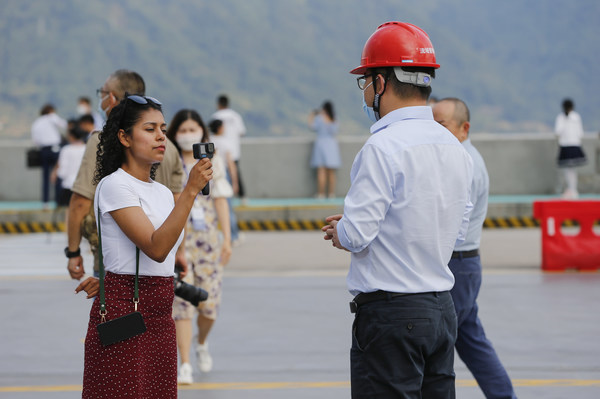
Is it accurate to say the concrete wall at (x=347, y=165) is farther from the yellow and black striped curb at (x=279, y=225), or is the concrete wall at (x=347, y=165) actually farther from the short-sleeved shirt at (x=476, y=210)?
the short-sleeved shirt at (x=476, y=210)

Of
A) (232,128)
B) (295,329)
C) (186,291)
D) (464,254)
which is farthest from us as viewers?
(232,128)

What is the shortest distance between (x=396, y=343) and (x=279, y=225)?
40.1 feet

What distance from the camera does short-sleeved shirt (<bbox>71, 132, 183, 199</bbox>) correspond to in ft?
16.4

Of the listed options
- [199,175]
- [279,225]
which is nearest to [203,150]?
[199,175]

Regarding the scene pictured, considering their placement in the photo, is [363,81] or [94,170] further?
[94,170]

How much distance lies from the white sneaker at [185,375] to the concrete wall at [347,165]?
11.3m

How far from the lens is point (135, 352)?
12.0 ft

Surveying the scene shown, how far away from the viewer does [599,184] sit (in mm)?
17672

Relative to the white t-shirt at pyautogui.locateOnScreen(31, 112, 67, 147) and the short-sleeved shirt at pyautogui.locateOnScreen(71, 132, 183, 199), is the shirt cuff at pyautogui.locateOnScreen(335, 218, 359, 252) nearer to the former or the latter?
the short-sleeved shirt at pyautogui.locateOnScreen(71, 132, 183, 199)

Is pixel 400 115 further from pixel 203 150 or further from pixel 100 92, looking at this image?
pixel 100 92

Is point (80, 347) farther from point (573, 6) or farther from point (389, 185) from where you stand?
point (573, 6)

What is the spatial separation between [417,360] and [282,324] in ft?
15.4

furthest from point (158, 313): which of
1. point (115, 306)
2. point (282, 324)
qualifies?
point (282, 324)

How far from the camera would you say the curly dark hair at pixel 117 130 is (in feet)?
12.7
